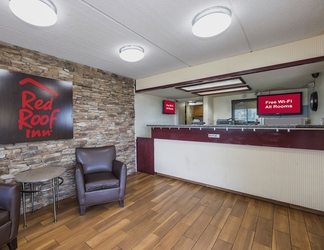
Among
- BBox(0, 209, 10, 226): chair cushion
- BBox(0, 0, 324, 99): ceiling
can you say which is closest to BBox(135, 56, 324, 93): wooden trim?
BBox(0, 0, 324, 99): ceiling

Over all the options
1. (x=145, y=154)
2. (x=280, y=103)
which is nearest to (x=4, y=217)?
Answer: (x=145, y=154)

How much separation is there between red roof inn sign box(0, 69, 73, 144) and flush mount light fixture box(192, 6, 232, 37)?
235 cm

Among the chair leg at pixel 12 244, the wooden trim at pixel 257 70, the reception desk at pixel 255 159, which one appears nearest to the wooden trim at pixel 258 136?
the reception desk at pixel 255 159

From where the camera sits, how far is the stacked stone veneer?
7.43 feet

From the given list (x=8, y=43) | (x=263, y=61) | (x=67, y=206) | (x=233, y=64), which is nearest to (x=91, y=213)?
(x=67, y=206)

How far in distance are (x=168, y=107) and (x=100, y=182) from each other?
138 inches

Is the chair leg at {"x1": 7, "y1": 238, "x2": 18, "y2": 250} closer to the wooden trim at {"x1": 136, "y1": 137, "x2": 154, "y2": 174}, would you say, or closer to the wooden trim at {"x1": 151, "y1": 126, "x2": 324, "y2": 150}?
the wooden trim at {"x1": 136, "y1": 137, "x2": 154, "y2": 174}

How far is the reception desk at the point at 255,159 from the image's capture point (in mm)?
2275

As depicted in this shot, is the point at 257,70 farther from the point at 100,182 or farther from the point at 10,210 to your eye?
the point at 10,210

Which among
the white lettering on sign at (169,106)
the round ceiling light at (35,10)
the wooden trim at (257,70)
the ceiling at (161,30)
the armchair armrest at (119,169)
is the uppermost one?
the ceiling at (161,30)

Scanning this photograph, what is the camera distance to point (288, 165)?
8.00 feet

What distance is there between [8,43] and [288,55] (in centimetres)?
389

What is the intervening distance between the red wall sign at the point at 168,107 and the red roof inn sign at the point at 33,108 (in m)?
2.90

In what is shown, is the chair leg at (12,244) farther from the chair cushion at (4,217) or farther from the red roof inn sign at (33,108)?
the red roof inn sign at (33,108)
